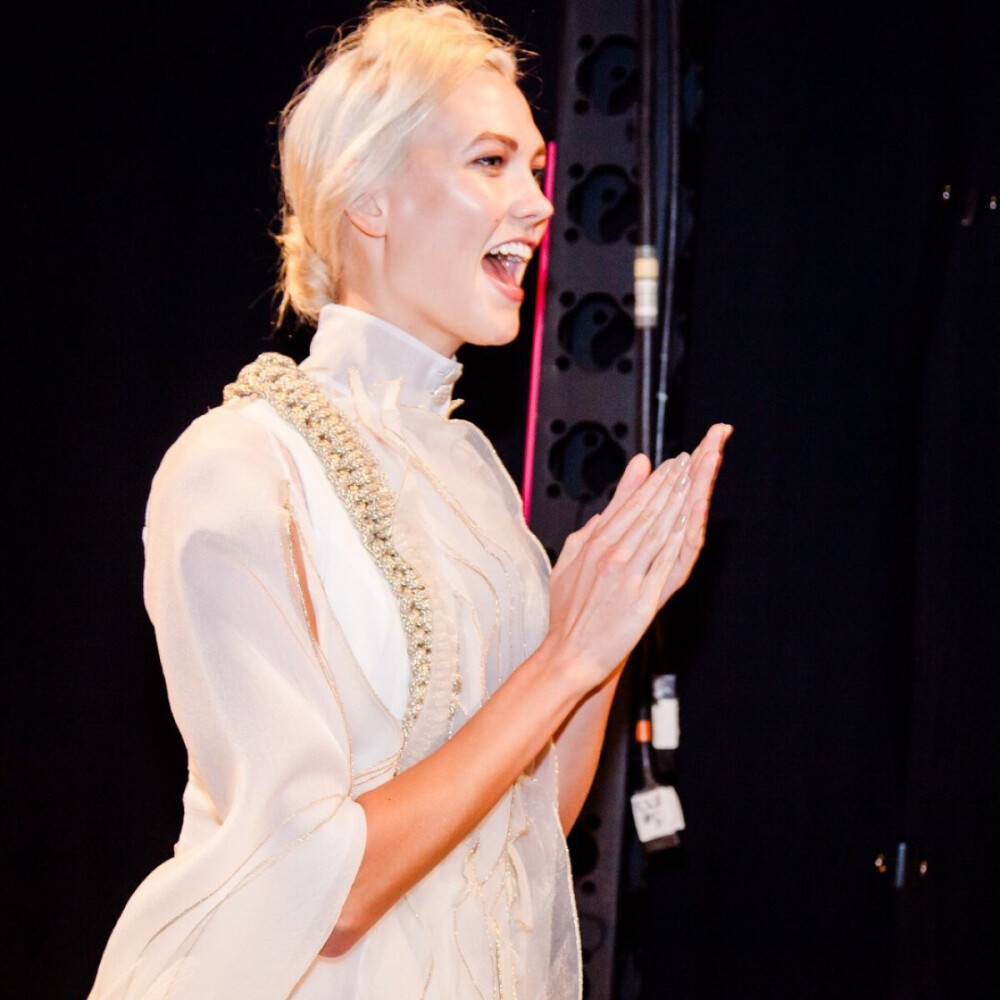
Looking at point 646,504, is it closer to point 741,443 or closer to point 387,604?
point 387,604

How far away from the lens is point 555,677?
3.89ft

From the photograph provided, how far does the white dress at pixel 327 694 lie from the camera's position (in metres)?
1.03

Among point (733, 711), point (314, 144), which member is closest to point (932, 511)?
point (733, 711)

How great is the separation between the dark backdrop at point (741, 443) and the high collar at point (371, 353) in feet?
2.24

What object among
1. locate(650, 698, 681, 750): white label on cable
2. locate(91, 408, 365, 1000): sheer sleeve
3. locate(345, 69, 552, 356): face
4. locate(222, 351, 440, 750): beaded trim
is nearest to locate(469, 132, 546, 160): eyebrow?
locate(345, 69, 552, 356): face

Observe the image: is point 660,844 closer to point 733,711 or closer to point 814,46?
point 733,711

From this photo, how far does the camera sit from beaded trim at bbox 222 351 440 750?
1.18 meters

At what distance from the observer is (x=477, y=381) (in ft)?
7.15

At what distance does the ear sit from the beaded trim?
0.19m

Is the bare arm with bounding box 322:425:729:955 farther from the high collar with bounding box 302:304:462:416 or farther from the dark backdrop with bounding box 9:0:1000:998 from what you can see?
the dark backdrop with bounding box 9:0:1000:998

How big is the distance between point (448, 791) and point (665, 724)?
90 centimetres

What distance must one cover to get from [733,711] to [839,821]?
0.25m

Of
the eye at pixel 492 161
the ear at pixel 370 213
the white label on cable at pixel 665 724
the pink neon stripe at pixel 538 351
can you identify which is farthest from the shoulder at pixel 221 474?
the white label on cable at pixel 665 724

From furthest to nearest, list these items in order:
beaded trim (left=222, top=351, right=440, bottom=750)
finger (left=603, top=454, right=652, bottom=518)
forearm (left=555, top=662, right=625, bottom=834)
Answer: forearm (left=555, top=662, right=625, bottom=834) < finger (left=603, top=454, right=652, bottom=518) < beaded trim (left=222, top=351, right=440, bottom=750)
